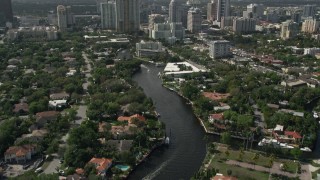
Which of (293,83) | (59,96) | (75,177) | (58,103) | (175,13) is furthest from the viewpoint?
(175,13)

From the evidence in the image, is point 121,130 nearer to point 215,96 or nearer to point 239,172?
point 239,172

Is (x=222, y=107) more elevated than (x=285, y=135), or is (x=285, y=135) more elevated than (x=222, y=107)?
(x=222, y=107)

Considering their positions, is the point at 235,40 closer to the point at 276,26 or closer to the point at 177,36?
the point at 177,36

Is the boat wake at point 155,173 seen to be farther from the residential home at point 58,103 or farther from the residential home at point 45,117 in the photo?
the residential home at point 58,103

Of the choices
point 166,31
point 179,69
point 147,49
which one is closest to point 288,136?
point 179,69

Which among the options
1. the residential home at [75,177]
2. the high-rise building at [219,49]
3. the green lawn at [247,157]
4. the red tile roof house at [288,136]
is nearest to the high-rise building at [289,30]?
the high-rise building at [219,49]
